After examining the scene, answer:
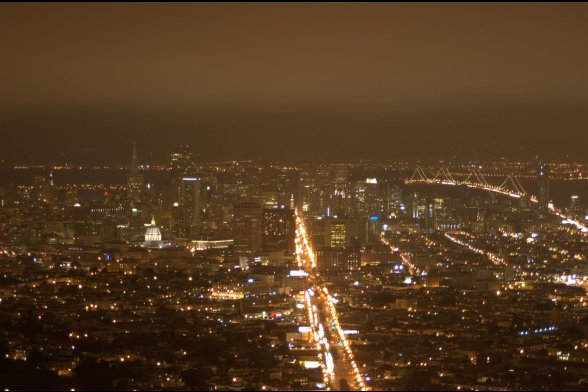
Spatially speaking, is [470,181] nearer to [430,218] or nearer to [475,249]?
[430,218]

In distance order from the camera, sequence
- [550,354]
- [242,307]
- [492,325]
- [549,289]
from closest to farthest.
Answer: [550,354], [492,325], [242,307], [549,289]

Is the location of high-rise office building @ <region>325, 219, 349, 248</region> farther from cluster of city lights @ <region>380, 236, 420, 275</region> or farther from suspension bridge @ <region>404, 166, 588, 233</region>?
suspension bridge @ <region>404, 166, 588, 233</region>

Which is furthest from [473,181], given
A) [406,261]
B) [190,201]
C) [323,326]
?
[323,326]

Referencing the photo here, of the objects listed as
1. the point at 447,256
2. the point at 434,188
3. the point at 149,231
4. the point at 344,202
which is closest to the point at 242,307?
the point at 447,256

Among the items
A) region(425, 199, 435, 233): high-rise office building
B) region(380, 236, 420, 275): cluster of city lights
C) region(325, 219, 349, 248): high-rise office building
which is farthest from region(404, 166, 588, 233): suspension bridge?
region(325, 219, 349, 248): high-rise office building

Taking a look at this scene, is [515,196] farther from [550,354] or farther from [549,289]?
[550,354]

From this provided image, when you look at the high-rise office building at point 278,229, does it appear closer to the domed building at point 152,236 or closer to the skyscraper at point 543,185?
the domed building at point 152,236

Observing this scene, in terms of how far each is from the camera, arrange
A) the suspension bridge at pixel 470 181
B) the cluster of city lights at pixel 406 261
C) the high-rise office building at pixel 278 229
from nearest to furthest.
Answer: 1. the cluster of city lights at pixel 406 261
2. the high-rise office building at pixel 278 229
3. the suspension bridge at pixel 470 181

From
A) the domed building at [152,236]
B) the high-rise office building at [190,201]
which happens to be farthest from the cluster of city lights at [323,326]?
the high-rise office building at [190,201]
